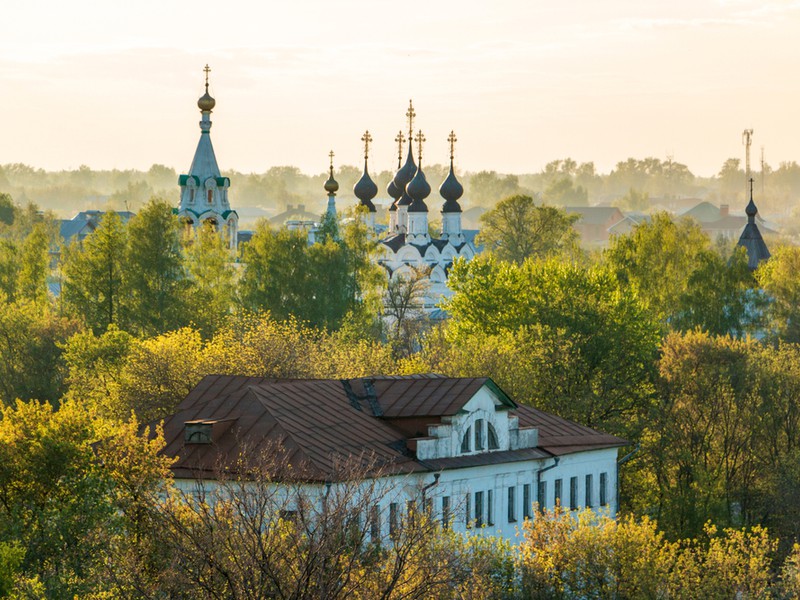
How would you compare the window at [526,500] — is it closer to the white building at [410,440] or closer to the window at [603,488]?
the white building at [410,440]

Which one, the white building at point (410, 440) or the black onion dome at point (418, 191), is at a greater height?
the black onion dome at point (418, 191)

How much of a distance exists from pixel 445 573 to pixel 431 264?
72.5 meters

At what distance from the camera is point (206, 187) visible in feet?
305

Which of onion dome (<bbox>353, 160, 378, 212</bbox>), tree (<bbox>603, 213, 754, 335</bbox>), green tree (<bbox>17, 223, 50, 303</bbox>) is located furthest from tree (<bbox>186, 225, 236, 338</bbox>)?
onion dome (<bbox>353, 160, 378, 212</bbox>)

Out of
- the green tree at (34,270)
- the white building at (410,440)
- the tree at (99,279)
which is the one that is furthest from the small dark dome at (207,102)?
the white building at (410,440)

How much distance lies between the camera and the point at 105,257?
72688mm

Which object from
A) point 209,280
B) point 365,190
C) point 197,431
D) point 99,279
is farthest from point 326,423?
point 365,190

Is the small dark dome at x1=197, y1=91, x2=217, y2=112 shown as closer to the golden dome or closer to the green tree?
the golden dome

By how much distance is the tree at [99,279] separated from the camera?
71.6m

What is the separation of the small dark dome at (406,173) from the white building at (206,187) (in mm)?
19070

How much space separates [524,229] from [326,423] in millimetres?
75121

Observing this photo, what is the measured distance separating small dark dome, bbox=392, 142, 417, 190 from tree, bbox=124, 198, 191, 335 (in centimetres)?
3664

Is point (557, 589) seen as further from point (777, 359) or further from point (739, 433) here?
point (777, 359)

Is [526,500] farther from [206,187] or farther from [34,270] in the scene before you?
[206,187]
